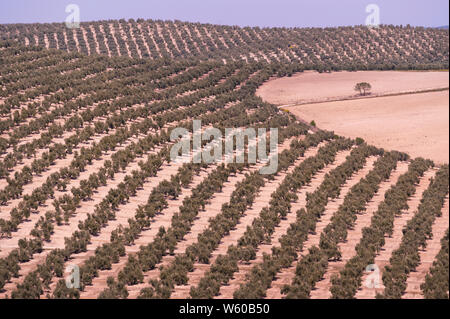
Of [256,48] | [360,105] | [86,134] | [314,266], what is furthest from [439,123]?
[256,48]

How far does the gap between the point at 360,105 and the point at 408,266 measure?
36.5 m

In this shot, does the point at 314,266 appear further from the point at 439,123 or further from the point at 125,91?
the point at 125,91

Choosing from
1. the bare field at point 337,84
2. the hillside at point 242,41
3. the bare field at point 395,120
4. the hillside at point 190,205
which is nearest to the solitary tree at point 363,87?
the bare field at point 337,84

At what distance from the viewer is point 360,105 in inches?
2267

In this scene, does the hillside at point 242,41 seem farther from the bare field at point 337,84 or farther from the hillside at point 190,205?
the hillside at point 190,205

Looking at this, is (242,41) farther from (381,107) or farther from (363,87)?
(381,107)

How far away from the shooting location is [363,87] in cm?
6519

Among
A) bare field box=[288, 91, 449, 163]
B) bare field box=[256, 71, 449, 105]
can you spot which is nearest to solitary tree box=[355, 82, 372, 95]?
bare field box=[256, 71, 449, 105]

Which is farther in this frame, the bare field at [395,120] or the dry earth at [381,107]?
the dry earth at [381,107]

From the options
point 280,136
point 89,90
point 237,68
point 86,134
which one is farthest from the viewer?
point 237,68

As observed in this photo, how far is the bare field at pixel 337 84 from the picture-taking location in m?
63.5

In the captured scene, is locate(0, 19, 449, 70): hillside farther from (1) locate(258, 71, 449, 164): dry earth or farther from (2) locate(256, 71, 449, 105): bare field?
(1) locate(258, 71, 449, 164): dry earth

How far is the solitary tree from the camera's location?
213 ft

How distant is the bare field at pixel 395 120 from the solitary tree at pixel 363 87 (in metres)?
4.66
